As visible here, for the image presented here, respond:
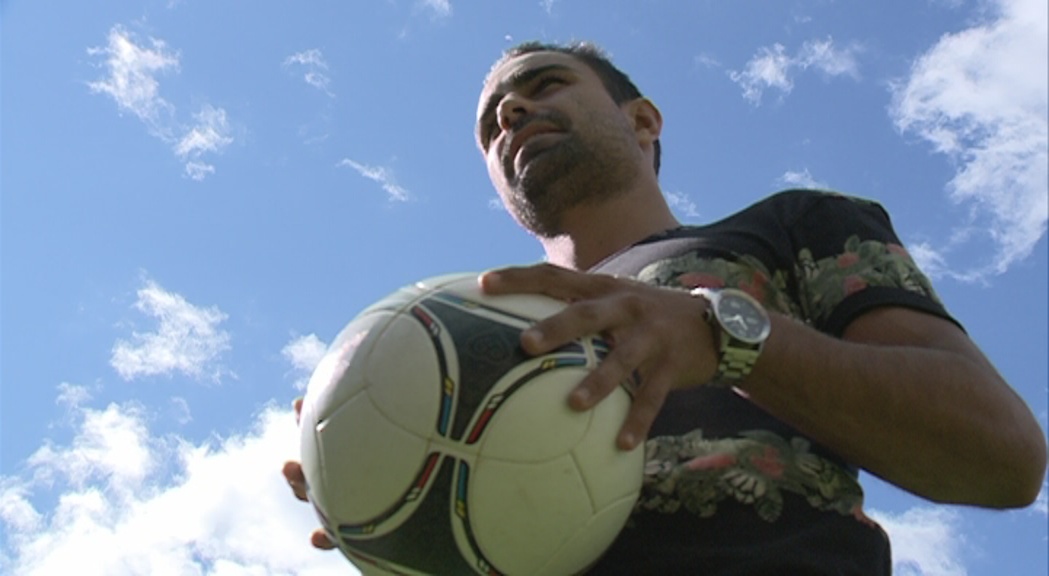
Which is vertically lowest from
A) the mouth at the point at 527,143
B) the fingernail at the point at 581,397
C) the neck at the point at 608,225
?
the fingernail at the point at 581,397

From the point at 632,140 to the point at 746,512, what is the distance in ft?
7.79

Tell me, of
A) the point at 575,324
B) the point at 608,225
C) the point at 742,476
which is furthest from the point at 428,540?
the point at 608,225

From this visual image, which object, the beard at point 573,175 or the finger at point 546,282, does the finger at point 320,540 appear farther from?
the beard at point 573,175

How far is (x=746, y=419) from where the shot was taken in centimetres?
283

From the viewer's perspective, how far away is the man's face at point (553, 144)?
14.1ft

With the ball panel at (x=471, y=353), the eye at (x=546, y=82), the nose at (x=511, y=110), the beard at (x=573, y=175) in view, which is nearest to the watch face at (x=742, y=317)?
the ball panel at (x=471, y=353)

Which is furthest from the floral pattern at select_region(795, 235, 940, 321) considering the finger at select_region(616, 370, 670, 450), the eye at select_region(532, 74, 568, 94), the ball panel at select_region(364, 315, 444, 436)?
the eye at select_region(532, 74, 568, 94)

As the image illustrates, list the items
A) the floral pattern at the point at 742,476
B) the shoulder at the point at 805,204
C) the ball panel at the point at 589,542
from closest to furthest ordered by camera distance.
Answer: the ball panel at the point at 589,542
the floral pattern at the point at 742,476
the shoulder at the point at 805,204

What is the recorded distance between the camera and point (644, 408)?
2.29m

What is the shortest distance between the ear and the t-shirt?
71.3 inches

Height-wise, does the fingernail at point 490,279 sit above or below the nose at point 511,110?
below

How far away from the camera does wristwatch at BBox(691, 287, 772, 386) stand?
237 cm

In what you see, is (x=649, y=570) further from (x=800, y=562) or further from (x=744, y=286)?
(x=744, y=286)

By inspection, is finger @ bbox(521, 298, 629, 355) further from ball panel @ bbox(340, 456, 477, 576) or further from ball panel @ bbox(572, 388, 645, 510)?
ball panel @ bbox(340, 456, 477, 576)
